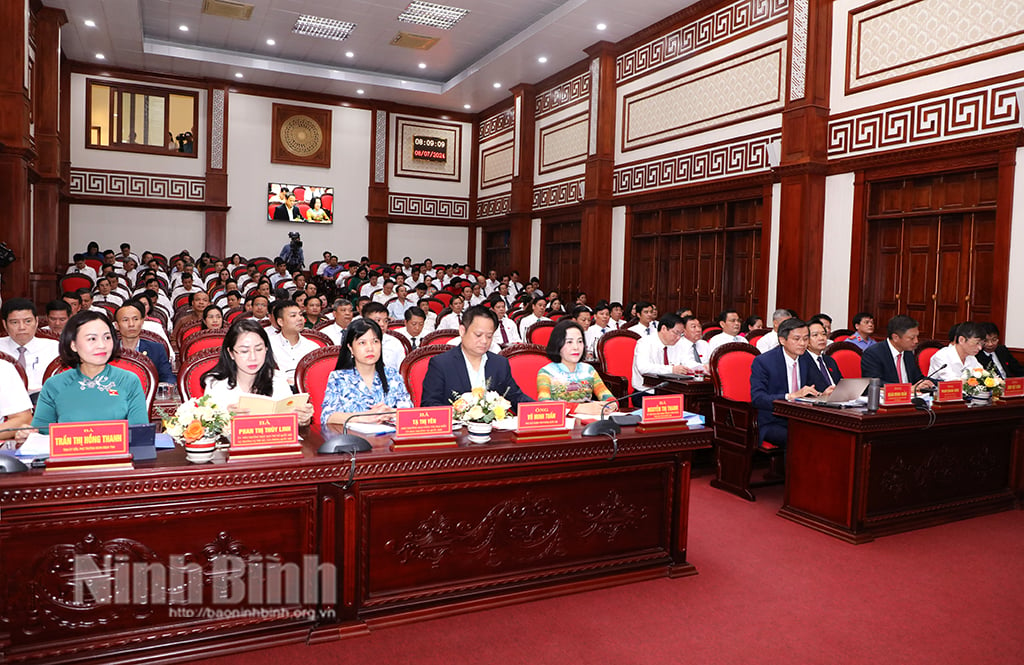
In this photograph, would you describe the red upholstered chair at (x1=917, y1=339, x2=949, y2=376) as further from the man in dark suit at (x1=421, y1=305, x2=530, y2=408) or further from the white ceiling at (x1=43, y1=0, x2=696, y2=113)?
the white ceiling at (x1=43, y1=0, x2=696, y2=113)

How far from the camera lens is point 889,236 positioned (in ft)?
21.9

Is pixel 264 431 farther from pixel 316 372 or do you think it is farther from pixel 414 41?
pixel 414 41

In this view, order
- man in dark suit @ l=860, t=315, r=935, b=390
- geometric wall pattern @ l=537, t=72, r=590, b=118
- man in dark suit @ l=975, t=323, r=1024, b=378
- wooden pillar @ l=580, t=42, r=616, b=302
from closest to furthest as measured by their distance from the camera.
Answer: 1. man in dark suit @ l=860, t=315, r=935, b=390
2. man in dark suit @ l=975, t=323, r=1024, b=378
3. wooden pillar @ l=580, t=42, r=616, b=302
4. geometric wall pattern @ l=537, t=72, r=590, b=118

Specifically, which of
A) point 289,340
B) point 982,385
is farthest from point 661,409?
point 289,340

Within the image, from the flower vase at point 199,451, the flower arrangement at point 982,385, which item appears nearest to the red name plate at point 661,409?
the flower vase at point 199,451

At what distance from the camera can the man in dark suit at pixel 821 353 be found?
12.9 ft

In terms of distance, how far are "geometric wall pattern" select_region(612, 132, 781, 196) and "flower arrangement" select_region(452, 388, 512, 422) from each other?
6.10 metres

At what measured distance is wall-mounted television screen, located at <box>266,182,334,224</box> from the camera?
1353 cm

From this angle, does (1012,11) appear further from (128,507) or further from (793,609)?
(128,507)

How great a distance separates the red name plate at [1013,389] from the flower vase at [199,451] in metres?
3.99

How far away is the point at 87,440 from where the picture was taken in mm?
1946

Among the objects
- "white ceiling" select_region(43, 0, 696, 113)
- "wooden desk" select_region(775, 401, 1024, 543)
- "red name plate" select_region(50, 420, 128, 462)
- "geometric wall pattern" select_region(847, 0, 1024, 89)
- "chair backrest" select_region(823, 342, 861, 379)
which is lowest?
"wooden desk" select_region(775, 401, 1024, 543)

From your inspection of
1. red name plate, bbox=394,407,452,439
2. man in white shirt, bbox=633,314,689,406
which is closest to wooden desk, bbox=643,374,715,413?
man in white shirt, bbox=633,314,689,406

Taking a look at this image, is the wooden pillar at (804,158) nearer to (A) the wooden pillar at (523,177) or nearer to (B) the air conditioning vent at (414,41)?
(A) the wooden pillar at (523,177)
